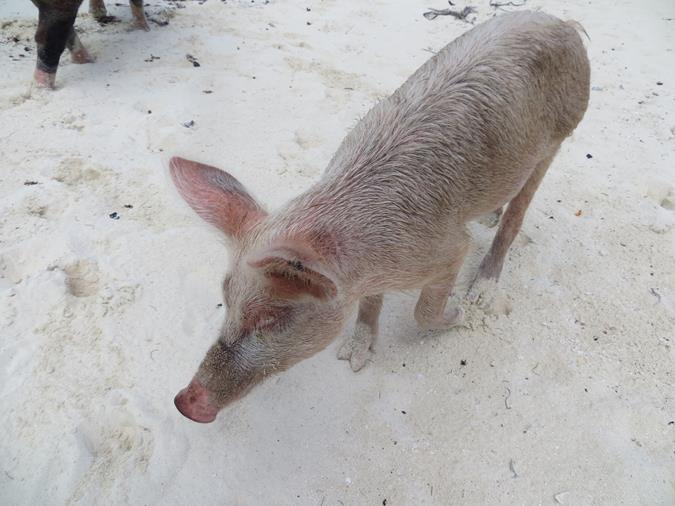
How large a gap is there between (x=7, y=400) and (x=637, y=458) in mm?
3152

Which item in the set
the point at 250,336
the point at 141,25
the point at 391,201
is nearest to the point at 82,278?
the point at 250,336

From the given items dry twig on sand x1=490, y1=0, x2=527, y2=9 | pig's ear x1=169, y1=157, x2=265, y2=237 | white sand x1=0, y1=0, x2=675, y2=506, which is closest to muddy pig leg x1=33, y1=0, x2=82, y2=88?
white sand x1=0, y1=0, x2=675, y2=506

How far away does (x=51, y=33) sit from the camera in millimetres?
4320

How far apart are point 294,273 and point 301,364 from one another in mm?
1278

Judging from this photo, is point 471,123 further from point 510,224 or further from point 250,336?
point 250,336

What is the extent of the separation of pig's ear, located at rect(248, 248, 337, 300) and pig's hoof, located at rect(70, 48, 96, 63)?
4278 millimetres

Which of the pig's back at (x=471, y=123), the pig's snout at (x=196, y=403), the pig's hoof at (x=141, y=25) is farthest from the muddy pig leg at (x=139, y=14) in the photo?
the pig's snout at (x=196, y=403)

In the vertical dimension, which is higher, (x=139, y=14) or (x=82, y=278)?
(x=139, y=14)

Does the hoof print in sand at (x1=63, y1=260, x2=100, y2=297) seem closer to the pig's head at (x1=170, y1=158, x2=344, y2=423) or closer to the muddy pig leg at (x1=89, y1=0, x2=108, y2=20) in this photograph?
the pig's head at (x1=170, y1=158, x2=344, y2=423)

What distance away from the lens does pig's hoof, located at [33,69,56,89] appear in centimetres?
436

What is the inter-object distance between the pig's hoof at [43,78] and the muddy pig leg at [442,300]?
152 inches

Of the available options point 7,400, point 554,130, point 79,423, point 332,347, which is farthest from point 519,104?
point 7,400

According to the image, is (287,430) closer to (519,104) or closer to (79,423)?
(79,423)

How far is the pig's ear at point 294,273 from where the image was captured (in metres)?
1.62
